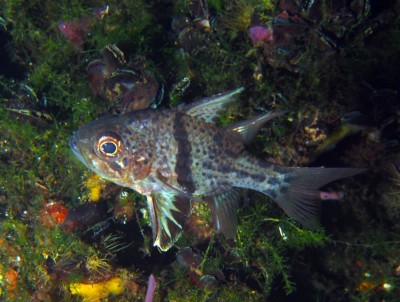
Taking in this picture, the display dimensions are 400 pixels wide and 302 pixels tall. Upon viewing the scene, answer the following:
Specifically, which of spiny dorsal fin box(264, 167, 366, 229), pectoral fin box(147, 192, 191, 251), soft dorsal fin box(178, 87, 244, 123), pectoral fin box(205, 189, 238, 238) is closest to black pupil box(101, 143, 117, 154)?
pectoral fin box(147, 192, 191, 251)

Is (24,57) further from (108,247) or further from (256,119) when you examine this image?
(256,119)

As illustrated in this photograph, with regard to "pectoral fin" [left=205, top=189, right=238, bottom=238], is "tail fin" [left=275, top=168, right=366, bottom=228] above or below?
above

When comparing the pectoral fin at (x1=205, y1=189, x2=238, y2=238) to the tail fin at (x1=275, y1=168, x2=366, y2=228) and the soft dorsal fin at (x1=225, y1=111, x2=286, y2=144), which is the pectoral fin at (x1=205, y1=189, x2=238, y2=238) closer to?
the tail fin at (x1=275, y1=168, x2=366, y2=228)

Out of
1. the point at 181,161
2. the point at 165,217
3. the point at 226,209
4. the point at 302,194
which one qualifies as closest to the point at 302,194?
the point at 302,194

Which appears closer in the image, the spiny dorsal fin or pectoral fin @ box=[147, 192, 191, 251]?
the spiny dorsal fin

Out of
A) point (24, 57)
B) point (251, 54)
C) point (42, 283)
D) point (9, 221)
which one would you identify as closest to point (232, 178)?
point (251, 54)
